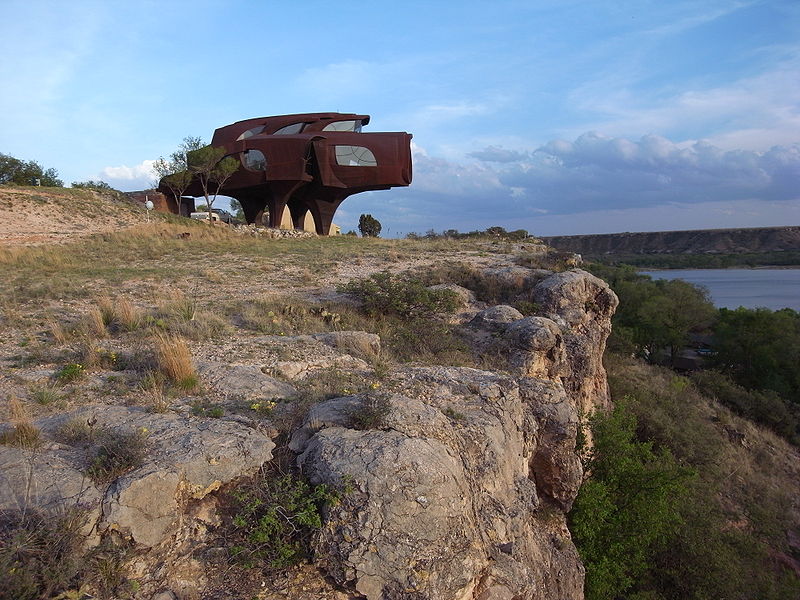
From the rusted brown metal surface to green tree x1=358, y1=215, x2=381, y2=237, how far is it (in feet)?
50.0

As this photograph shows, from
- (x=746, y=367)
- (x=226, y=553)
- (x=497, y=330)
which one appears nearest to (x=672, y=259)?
(x=746, y=367)

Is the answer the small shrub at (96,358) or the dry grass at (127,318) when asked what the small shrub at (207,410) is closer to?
the small shrub at (96,358)

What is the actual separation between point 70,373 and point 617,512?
7.17m

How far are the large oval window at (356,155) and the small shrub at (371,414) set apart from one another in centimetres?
3152

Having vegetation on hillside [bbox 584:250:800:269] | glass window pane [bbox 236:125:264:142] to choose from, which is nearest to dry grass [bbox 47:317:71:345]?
glass window pane [bbox 236:125:264:142]

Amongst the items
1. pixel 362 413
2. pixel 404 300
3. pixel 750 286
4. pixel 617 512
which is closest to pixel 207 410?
pixel 362 413

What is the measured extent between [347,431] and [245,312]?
17.1 ft

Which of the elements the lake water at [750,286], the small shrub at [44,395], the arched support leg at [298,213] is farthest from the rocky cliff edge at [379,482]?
the lake water at [750,286]

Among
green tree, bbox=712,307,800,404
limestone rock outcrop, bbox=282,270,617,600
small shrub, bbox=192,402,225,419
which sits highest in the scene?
small shrub, bbox=192,402,225,419

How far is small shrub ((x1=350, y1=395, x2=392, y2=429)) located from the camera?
162 inches

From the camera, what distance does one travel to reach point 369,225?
5253cm

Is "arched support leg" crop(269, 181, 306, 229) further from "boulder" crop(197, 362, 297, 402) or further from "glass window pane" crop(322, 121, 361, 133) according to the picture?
"boulder" crop(197, 362, 297, 402)

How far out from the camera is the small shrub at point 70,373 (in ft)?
17.6

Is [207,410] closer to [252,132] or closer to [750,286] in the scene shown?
[252,132]
